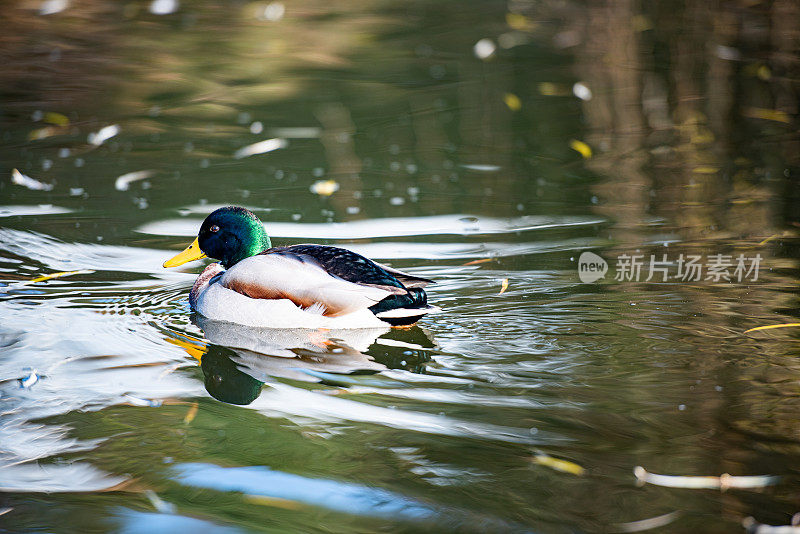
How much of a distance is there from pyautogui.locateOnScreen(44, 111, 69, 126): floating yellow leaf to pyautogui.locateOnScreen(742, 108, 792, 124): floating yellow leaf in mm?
6507

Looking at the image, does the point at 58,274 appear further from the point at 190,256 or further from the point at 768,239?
the point at 768,239

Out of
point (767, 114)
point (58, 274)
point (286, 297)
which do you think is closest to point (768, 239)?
point (286, 297)

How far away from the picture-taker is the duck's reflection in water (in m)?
4.55

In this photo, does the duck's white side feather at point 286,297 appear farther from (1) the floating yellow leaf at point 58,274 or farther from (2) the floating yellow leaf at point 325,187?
(2) the floating yellow leaf at point 325,187

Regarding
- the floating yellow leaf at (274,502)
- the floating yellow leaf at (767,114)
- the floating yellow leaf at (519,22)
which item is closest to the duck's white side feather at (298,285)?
the floating yellow leaf at (274,502)

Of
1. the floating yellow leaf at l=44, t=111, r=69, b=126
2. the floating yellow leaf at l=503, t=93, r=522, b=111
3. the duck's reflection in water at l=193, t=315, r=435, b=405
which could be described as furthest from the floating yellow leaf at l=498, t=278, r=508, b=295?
the floating yellow leaf at l=44, t=111, r=69, b=126

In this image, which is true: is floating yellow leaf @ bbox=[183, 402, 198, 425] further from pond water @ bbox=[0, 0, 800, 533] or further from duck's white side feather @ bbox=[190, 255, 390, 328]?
duck's white side feather @ bbox=[190, 255, 390, 328]

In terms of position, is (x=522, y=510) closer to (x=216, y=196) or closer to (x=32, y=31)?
(x=216, y=196)

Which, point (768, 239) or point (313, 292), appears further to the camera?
point (768, 239)

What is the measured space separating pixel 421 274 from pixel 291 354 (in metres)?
1.31

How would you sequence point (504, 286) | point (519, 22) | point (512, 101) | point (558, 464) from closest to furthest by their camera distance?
point (558, 464) < point (504, 286) < point (512, 101) < point (519, 22)

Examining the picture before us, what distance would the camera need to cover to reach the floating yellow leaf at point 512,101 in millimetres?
9656

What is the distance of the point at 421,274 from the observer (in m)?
5.94

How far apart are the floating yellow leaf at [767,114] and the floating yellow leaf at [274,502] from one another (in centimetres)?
711
